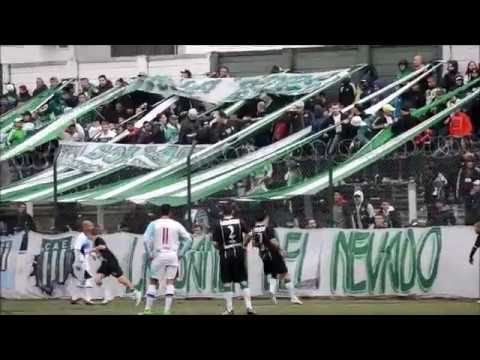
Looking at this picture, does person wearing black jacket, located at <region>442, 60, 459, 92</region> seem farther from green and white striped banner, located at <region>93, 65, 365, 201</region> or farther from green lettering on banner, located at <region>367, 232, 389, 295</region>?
green lettering on banner, located at <region>367, 232, 389, 295</region>

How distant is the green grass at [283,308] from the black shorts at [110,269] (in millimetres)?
577

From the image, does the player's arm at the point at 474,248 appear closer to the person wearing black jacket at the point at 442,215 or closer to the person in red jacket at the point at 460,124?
the person wearing black jacket at the point at 442,215

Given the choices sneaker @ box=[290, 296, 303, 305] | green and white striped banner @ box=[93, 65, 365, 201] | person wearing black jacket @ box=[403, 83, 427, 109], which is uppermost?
person wearing black jacket @ box=[403, 83, 427, 109]

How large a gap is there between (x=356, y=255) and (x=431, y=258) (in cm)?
144

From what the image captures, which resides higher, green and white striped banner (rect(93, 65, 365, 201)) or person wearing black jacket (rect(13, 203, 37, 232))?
green and white striped banner (rect(93, 65, 365, 201))

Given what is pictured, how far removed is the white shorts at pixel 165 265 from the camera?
76.5 feet

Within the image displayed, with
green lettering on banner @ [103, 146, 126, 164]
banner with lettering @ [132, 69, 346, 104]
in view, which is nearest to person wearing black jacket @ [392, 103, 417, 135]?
banner with lettering @ [132, 69, 346, 104]

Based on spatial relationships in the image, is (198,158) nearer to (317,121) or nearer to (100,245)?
(317,121)

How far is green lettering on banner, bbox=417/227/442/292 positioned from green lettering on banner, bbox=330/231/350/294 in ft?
4.51

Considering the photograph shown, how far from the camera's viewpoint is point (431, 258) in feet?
84.0

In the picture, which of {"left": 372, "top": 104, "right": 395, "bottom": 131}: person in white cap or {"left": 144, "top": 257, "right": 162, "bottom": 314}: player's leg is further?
{"left": 372, "top": 104, "right": 395, "bottom": 131}: person in white cap

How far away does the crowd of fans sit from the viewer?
26.3m

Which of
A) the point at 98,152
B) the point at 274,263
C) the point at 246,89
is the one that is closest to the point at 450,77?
the point at 246,89

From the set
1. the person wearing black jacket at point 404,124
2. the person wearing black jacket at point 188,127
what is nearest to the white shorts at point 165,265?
the person wearing black jacket at point 404,124
